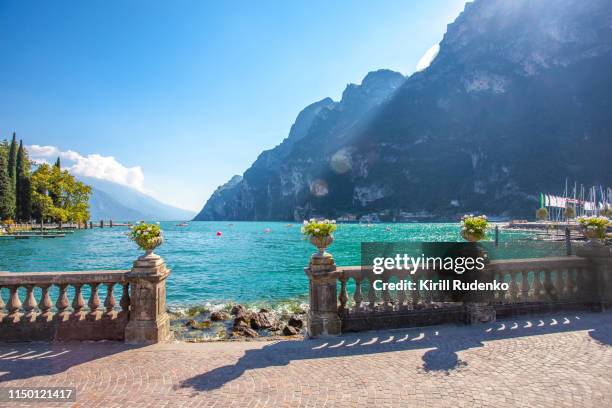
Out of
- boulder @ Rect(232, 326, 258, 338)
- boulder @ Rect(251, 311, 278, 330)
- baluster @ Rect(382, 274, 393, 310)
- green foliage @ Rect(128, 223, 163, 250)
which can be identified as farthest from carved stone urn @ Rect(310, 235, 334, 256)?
boulder @ Rect(251, 311, 278, 330)

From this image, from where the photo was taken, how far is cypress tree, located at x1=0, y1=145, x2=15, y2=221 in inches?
2506

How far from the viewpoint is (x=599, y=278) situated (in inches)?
335

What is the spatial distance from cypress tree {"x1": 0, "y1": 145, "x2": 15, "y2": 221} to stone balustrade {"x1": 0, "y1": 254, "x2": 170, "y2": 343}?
77045mm

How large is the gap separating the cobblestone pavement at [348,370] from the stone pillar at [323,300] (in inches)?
15.1

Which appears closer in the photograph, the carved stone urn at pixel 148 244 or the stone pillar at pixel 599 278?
the carved stone urn at pixel 148 244

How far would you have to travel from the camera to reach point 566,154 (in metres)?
128

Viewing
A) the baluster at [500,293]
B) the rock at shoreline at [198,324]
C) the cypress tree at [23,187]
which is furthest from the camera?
the cypress tree at [23,187]

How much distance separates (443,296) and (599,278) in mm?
4203

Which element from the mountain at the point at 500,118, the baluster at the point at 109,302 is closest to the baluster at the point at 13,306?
the baluster at the point at 109,302

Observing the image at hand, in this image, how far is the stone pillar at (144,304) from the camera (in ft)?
22.2

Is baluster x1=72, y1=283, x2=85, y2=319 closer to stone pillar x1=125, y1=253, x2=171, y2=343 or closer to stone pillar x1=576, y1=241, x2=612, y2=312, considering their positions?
stone pillar x1=125, y1=253, x2=171, y2=343

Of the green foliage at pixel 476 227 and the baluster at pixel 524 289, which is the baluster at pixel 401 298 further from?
the baluster at pixel 524 289

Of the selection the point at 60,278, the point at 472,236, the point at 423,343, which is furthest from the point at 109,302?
the point at 472,236

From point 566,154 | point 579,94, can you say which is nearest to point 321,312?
point 566,154
